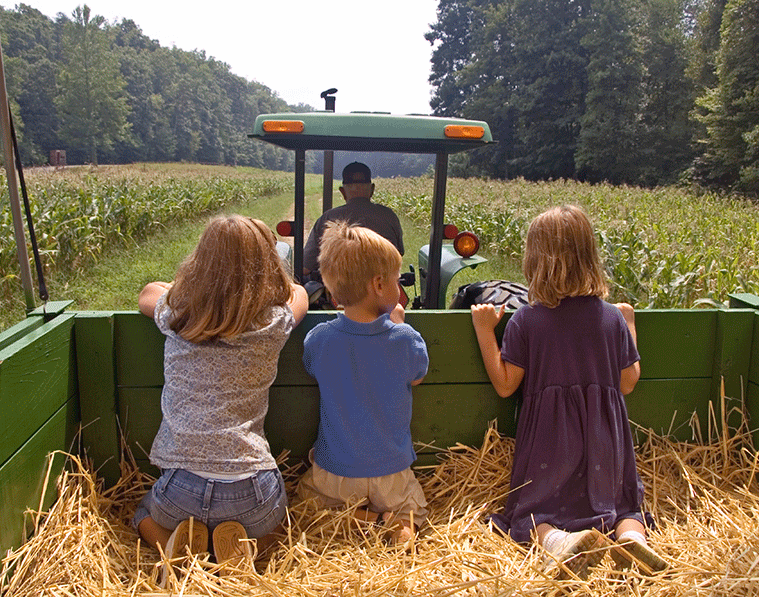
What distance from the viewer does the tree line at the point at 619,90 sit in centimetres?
2514

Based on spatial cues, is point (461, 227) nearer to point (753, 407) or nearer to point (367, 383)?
point (753, 407)

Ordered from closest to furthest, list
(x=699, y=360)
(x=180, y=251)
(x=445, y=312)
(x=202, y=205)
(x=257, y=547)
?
(x=257, y=547), (x=445, y=312), (x=699, y=360), (x=180, y=251), (x=202, y=205)

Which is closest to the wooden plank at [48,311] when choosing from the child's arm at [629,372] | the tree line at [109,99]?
the child's arm at [629,372]

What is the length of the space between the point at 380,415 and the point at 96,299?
6293mm

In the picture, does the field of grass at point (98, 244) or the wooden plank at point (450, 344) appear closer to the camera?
the wooden plank at point (450, 344)

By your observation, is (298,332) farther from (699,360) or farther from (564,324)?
(699,360)

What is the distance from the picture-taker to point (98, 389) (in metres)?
2.22

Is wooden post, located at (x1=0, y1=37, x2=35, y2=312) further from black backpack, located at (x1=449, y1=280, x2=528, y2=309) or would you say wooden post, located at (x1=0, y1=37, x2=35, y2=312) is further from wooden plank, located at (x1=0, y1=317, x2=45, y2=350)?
black backpack, located at (x1=449, y1=280, x2=528, y2=309)

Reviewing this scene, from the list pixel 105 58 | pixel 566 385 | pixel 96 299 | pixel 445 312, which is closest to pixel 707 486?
pixel 566 385

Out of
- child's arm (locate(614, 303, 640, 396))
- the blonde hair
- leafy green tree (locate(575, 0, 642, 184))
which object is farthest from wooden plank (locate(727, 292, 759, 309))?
leafy green tree (locate(575, 0, 642, 184))

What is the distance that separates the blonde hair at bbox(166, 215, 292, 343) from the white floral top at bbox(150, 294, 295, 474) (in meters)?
0.05

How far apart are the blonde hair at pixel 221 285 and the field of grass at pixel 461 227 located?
160 centimetres

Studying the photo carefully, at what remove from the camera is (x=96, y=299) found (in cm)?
736

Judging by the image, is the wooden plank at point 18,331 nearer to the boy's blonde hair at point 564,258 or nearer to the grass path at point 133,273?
the boy's blonde hair at point 564,258
